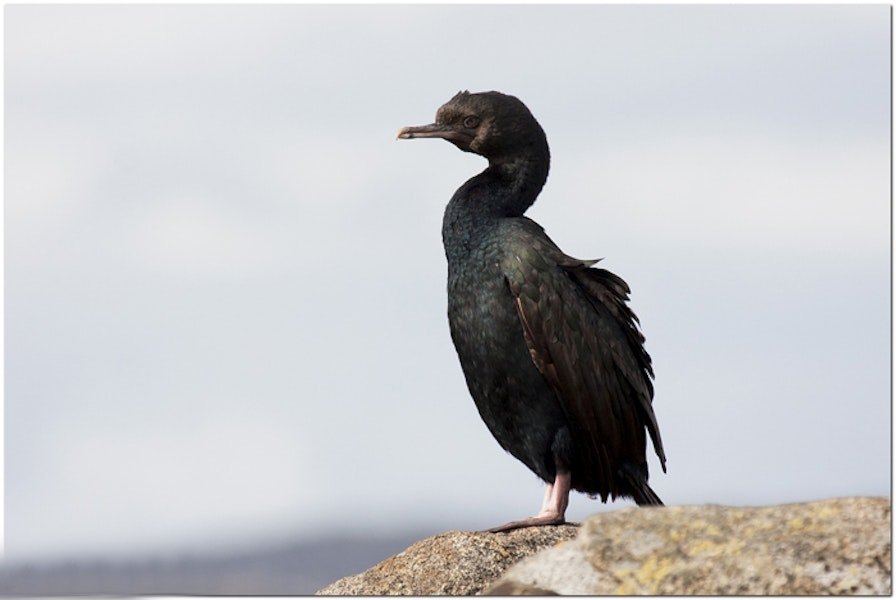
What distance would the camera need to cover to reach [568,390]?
26.3ft

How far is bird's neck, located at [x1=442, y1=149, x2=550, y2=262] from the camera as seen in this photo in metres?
8.42

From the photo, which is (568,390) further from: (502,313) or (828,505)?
(828,505)

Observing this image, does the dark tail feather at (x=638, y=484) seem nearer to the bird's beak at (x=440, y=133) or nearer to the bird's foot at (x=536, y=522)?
the bird's foot at (x=536, y=522)

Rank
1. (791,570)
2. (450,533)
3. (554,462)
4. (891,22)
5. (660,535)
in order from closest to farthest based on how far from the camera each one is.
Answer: (791,570) → (660,535) → (450,533) → (554,462) → (891,22)

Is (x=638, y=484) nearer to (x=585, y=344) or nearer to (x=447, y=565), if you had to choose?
(x=585, y=344)

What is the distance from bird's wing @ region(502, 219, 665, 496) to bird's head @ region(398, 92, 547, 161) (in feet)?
1.80

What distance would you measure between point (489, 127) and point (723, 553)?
375 cm

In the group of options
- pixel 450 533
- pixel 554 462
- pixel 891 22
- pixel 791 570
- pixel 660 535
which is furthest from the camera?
pixel 891 22

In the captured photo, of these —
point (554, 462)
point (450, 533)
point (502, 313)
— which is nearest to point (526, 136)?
point (502, 313)

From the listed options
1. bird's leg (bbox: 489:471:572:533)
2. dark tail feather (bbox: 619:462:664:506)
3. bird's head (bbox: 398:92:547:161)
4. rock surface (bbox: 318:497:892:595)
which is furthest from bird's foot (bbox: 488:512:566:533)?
bird's head (bbox: 398:92:547:161)

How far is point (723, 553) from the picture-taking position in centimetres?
571

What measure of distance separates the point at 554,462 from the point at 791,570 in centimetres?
271

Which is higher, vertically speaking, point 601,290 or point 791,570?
point 601,290

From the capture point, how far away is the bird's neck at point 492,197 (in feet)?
27.6
